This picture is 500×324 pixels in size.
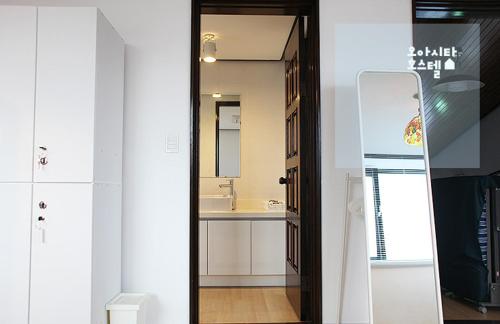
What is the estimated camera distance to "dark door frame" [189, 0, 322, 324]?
271 cm

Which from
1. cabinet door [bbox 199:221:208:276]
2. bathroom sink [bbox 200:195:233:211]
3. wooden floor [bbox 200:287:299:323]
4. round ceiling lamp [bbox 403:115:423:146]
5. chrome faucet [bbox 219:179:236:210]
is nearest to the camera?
round ceiling lamp [bbox 403:115:423:146]

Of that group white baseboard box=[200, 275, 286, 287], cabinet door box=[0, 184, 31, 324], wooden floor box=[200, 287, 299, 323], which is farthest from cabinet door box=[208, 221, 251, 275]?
cabinet door box=[0, 184, 31, 324]

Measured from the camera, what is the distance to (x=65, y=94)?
221 centimetres

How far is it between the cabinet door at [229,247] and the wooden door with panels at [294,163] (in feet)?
2.09

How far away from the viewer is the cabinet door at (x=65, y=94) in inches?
85.7

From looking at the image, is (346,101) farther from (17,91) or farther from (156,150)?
(17,91)

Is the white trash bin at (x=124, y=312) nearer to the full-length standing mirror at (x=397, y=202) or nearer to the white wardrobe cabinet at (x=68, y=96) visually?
the white wardrobe cabinet at (x=68, y=96)

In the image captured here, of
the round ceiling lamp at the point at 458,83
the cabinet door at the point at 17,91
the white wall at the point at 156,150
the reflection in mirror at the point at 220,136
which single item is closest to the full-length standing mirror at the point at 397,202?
the round ceiling lamp at the point at 458,83

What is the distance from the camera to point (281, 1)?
9.29ft

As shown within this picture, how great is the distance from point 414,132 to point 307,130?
0.73m

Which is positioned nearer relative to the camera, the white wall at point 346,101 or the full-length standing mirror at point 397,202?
the full-length standing mirror at point 397,202

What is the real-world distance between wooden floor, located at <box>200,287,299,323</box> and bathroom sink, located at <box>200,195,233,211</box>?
0.82 m

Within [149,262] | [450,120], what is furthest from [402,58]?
[149,262]

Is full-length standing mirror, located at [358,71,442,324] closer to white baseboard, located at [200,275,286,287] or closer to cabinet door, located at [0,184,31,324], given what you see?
cabinet door, located at [0,184,31,324]
